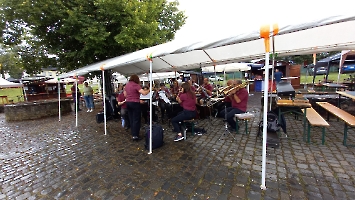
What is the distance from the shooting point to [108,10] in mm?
6918

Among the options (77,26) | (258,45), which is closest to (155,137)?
(258,45)

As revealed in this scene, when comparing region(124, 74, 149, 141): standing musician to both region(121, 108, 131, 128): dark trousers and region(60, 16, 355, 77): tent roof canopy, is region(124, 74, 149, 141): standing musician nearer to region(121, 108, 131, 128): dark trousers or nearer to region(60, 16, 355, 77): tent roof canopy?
region(60, 16, 355, 77): tent roof canopy

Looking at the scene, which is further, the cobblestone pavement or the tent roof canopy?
the cobblestone pavement

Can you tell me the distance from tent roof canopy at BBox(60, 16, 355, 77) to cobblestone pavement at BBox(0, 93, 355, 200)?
2119mm

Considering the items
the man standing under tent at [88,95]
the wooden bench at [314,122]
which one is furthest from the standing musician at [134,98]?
the man standing under tent at [88,95]

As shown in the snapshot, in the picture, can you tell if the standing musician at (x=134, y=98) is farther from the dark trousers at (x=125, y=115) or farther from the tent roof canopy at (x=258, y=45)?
the dark trousers at (x=125, y=115)

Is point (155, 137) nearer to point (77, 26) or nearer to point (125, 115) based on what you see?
point (125, 115)

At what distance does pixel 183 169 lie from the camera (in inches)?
123

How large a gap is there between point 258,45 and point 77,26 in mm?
7107

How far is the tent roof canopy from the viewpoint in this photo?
222 cm

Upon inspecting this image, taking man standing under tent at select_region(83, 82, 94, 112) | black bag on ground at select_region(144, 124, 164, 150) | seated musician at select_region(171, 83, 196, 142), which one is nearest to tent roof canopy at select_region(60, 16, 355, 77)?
seated musician at select_region(171, 83, 196, 142)

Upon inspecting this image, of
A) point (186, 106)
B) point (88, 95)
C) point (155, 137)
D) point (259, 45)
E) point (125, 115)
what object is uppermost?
point (259, 45)

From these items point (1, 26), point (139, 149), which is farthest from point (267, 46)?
point (1, 26)

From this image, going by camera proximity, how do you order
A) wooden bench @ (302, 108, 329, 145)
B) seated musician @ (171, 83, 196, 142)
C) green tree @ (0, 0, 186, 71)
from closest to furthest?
wooden bench @ (302, 108, 329, 145) → seated musician @ (171, 83, 196, 142) → green tree @ (0, 0, 186, 71)
